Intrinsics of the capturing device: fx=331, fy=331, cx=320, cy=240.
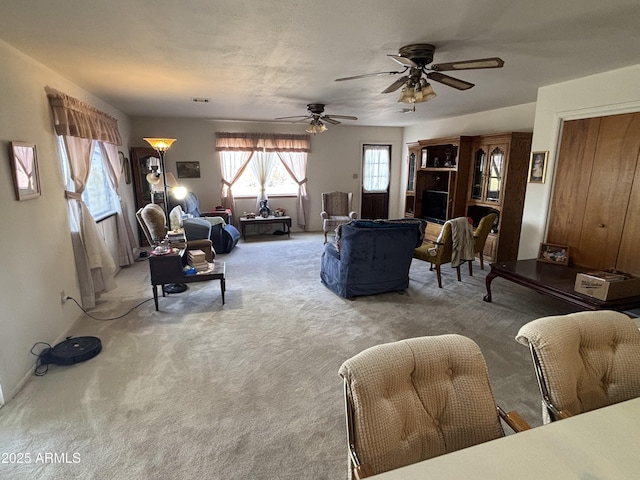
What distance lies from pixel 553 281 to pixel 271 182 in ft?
18.4

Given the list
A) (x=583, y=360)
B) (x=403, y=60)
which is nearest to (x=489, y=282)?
Result: (x=583, y=360)

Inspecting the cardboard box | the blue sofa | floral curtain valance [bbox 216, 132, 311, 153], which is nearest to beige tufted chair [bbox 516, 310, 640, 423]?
the cardboard box

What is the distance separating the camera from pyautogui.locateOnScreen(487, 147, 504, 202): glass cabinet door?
16.1 ft

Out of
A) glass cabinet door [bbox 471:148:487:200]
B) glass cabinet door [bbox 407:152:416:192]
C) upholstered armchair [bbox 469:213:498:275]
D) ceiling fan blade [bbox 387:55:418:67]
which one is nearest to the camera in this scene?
ceiling fan blade [bbox 387:55:418:67]

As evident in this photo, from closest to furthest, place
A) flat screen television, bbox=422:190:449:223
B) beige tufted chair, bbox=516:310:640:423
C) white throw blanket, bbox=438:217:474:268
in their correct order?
beige tufted chair, bbox=516:310:640:423
white throw blanket, bbox=438:217:474:268
flat screen television, bbox=422:190:449:223

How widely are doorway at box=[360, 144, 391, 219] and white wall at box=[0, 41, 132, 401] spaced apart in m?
5.85

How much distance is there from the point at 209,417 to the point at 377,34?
2.74m

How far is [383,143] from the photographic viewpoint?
780 centimetres

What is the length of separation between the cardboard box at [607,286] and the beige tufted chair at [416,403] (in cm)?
228

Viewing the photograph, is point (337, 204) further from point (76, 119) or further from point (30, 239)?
point (30, 239)

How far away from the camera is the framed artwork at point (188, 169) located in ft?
21.8

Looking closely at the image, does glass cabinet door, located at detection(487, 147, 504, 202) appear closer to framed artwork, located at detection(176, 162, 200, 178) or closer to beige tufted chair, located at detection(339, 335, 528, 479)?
beige tufted chair, located at detection(339, 335, 528, 479)

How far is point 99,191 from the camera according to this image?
459cm

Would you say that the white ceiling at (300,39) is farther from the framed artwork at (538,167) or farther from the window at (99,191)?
the window at (99,191)
